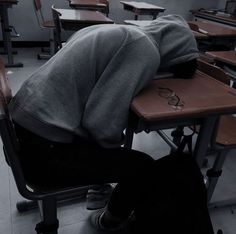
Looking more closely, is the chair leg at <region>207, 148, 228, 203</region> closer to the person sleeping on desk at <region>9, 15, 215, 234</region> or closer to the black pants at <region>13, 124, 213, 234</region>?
the black pants at <region>13, 124, 213, 234</region>

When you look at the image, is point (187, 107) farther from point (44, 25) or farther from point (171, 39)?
point (44, 25)

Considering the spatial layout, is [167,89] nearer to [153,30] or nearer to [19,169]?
[153,30]

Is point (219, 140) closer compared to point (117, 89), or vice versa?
point (117, 89)

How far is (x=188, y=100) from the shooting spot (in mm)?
996

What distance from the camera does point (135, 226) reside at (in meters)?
0.94

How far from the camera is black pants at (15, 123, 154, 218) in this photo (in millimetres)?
916

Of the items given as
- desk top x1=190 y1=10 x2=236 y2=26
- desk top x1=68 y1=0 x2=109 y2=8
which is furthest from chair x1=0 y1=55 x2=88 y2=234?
desk top x1=190 y1=10 x2=236 y2=26

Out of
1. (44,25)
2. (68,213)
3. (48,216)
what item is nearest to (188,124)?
(48,216)

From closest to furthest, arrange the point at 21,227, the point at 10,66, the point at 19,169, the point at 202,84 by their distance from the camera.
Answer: the point at 19,169, the point at 202,84, the point at 21,227, the point at 10,66

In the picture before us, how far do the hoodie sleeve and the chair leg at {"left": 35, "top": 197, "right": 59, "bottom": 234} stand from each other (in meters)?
0.29

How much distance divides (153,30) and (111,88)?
31 cm

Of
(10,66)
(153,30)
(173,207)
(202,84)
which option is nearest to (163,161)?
(173,207)

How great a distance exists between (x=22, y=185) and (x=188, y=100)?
647 mm

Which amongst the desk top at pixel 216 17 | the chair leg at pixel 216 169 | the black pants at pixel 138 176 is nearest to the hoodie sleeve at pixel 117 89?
the black pants at pixel 138 176
